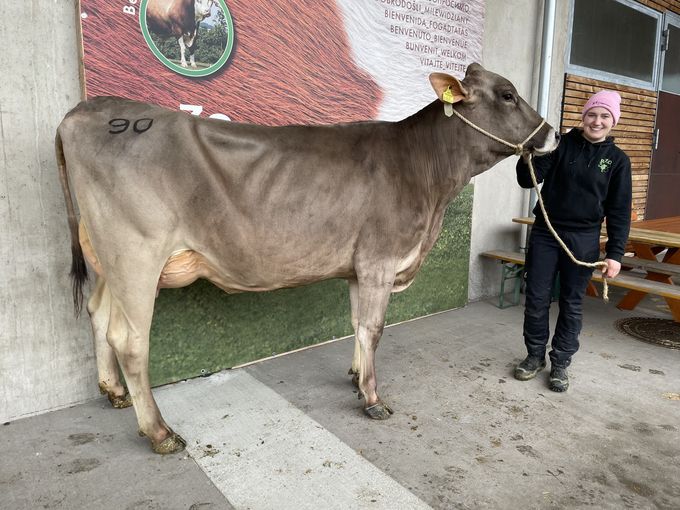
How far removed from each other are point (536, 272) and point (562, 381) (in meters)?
0.74

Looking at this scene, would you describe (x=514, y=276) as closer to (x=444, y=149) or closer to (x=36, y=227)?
(x=444, y=149)

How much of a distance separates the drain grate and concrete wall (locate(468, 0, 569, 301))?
1.28 metres

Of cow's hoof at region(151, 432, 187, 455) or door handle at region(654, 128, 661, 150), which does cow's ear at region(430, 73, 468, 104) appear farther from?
door handle at region(654, 128, 661, 150)

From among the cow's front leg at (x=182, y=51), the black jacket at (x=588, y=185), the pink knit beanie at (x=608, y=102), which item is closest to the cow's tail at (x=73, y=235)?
the cow's front leg at (x=182, y=51)

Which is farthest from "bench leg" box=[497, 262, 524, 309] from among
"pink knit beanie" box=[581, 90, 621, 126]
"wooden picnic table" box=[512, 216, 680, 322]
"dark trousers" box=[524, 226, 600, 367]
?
"pink knit beanie" box=[581, 90, 621, 126]

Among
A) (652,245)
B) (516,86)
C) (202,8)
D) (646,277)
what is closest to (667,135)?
(652,245)

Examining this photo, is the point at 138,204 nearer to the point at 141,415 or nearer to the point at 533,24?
the point at 141,415

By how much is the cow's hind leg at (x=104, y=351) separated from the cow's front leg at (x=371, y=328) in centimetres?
139

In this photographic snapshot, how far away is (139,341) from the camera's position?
2.45 m

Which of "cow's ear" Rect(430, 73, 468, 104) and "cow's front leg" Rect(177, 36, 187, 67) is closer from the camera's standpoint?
"cow's ear" Rect(430, 73, 468, 104)

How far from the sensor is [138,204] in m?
2.29

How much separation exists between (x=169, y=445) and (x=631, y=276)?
14.3 ft

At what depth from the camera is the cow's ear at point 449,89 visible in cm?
263

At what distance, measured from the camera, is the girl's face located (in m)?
3.04
